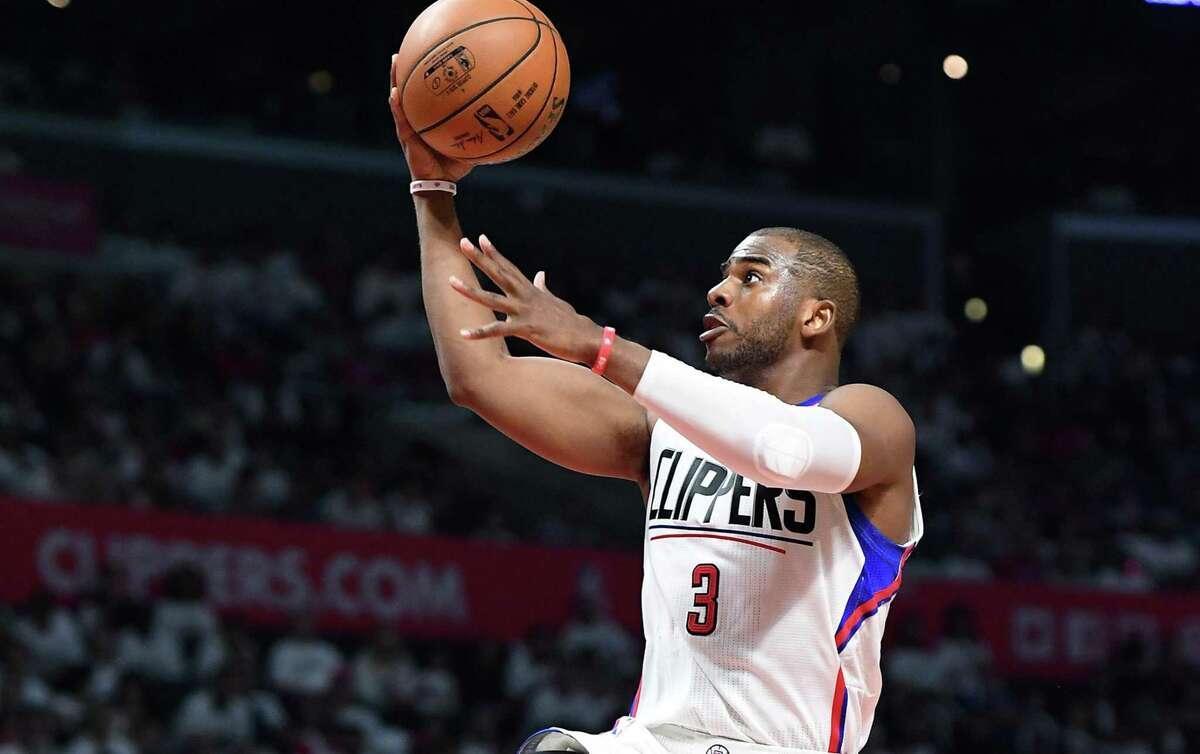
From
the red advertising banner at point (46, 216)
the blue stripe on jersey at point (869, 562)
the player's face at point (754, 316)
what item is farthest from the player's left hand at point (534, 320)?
the red advertising banner at point (46, 216)

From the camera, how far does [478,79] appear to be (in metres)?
3.87

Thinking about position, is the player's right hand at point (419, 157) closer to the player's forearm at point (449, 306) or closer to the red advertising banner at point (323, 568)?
the player's forearm at point (449, 306)

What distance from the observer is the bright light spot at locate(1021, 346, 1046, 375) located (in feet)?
57.6

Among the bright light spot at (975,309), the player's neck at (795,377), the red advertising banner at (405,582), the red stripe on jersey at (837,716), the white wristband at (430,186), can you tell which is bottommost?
the red advertising banner at (405,582)

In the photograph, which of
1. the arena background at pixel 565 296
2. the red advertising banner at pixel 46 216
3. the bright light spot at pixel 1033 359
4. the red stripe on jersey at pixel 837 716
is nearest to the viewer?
the red stripe on jersey at pixel 837 716

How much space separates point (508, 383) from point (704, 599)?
761mm

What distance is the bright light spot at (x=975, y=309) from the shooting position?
18.9m

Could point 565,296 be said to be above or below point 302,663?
above

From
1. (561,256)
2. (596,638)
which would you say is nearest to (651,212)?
(561,256)

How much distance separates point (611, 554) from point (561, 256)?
7044 millimetres

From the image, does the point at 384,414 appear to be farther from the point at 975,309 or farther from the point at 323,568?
the point at 975,309

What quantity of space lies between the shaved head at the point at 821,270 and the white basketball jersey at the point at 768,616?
541 millimetres

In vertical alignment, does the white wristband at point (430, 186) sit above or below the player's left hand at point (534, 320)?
above

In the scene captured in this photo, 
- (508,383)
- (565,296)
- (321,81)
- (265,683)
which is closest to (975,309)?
(565,296)
